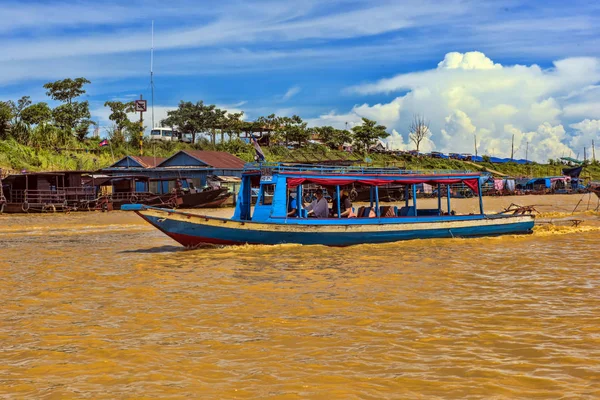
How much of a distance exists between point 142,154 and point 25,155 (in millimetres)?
10359

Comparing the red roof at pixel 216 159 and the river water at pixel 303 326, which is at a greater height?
the red roof at pixel 216 159

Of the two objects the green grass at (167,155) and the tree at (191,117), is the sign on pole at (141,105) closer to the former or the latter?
the green grass at (167,155)

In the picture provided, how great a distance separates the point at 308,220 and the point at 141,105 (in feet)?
123

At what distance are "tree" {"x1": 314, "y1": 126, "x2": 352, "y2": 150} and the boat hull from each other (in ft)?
178

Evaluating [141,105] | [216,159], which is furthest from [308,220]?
[141,105]

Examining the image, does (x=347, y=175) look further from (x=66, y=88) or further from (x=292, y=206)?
(x=66, y=88)

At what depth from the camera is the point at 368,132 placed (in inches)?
2717

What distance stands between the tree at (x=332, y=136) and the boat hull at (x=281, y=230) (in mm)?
54186

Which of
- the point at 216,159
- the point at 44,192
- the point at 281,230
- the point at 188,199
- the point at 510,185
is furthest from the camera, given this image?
the point at 510,185

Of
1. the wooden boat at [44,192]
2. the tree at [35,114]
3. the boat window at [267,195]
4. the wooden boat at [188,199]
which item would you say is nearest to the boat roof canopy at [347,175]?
the boat window at [267,195]

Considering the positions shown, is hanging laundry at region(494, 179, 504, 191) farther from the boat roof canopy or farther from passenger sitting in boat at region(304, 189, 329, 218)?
passenger sitting in boat at region(304, 189, 329, 218)

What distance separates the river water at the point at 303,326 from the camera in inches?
198

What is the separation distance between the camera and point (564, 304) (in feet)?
25.9

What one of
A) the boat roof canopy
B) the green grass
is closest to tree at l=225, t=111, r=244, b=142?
the green grass
